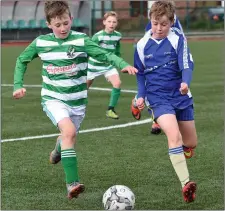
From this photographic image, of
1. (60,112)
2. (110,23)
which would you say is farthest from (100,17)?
(60,112)

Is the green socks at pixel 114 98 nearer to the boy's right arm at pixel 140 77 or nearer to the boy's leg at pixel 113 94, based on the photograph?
the boy's leg at pixel 113 94

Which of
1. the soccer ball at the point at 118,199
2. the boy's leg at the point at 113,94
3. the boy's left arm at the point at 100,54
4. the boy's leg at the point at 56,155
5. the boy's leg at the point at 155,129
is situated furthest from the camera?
the boy's leg at the point at 113,94

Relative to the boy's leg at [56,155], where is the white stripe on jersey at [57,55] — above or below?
above

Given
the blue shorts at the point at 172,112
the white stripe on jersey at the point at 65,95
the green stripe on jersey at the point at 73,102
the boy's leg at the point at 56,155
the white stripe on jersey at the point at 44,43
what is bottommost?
the boy's leg at the point at 56,155

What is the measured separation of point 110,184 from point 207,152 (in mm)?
2049

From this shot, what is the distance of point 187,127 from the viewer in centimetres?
812

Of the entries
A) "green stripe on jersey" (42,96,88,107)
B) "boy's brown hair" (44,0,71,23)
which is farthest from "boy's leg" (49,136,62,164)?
"boy's brown hair" (44,0,71,23)

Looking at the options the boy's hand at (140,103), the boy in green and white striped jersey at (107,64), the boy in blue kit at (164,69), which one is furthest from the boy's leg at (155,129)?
the boy's hand at (140,103)

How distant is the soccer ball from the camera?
694 cm

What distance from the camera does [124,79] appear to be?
66.3 feet

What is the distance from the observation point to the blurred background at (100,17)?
40.8 metres

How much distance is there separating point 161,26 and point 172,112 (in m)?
0.85

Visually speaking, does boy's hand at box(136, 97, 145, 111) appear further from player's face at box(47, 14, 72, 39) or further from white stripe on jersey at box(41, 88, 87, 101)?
player's face at box(47, 14, 72, 39)

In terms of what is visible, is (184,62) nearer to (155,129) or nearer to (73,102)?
(73,102)
